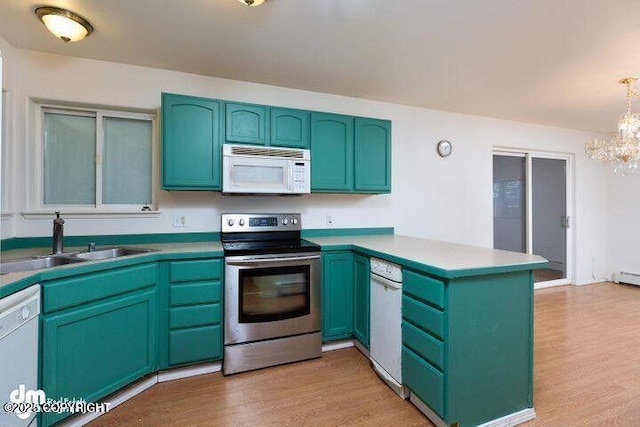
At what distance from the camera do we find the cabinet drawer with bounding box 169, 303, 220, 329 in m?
2.16

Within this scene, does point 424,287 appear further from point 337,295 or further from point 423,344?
point 337,295

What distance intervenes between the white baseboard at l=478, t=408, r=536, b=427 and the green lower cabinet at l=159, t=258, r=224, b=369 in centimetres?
181

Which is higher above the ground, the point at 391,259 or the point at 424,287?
the point at 391,259

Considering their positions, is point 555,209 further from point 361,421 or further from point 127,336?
point 127,336

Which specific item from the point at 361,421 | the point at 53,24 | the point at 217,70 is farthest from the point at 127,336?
the point at 217,70

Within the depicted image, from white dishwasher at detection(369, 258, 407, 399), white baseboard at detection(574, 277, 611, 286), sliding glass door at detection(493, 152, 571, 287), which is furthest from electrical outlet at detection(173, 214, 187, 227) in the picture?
white baseboard at detection(574, 277, 611, 286)

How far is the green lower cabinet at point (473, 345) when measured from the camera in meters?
1.61

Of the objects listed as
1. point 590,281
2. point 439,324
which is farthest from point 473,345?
point 590,281

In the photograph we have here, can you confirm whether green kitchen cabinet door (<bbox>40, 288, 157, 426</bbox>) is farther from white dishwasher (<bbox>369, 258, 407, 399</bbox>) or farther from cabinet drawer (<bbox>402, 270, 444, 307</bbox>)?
cabinet drawer (<bbox>402, 270, 444, 307</bbox>)

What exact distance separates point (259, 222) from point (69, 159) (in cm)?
168

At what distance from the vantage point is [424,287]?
1729 mm

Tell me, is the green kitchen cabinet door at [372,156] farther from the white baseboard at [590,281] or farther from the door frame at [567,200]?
the white baseboard at [590,281]

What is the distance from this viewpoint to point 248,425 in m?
1.74

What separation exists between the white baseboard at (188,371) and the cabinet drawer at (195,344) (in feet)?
0.36
